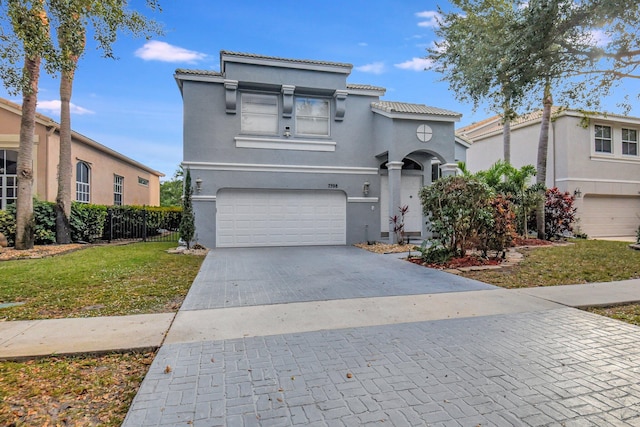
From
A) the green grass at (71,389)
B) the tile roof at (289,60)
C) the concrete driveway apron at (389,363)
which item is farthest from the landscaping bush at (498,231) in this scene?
the green grass at (71,389)

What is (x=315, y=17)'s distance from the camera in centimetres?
1129

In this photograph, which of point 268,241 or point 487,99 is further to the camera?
point 268,241

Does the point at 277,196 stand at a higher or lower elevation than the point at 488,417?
higher

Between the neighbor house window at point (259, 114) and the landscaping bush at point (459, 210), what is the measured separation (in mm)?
7249

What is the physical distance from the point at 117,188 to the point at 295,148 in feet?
50.8

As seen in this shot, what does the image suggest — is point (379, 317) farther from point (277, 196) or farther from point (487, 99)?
point (277, 196)

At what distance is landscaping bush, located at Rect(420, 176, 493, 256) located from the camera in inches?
373

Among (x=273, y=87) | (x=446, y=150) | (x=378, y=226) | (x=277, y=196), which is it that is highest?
(x=273, y=87)

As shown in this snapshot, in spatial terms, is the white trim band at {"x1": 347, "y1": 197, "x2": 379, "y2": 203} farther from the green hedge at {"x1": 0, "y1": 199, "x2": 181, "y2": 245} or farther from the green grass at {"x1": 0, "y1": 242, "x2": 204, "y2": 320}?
the green hedge at {"x1": 0, "y1": 199, "x2": 181, "y2": 245}

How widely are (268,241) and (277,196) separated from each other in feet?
6.06

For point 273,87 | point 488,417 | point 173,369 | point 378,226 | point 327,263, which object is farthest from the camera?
point 378,226

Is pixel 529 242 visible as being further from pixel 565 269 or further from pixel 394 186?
pixel 394 186

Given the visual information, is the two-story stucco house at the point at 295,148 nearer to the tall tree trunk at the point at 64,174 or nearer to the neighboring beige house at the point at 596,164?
the tall tree trunk at the point at 64,174

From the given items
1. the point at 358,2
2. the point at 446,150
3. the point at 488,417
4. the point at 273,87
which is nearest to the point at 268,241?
the point at 273,87
